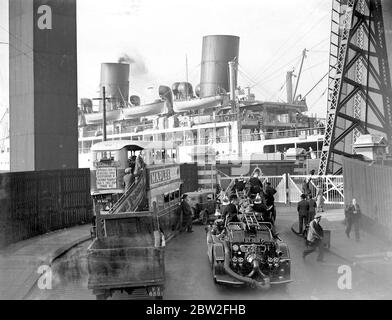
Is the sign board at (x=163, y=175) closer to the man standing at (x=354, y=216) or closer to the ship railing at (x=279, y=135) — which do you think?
the man standing at (x=354, y=216)

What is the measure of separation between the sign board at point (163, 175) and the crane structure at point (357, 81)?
7181 mm

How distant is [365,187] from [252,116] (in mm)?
24364

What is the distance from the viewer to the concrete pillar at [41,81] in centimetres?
998

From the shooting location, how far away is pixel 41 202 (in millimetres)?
14539

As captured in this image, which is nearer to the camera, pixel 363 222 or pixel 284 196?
pixel 363 222

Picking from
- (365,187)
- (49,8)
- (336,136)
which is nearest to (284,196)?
(336,136)

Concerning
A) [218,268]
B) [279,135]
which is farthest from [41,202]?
[279,135]

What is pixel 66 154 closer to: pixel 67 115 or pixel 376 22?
pixel 67 115

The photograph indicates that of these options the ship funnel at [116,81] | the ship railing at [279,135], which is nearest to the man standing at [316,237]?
the ship funnel at [116,81]

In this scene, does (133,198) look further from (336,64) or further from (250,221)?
(336,64)

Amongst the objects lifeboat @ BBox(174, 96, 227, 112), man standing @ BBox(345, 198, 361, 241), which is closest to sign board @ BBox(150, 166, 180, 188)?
man standing @ BBox(345, 198, 361, 241)

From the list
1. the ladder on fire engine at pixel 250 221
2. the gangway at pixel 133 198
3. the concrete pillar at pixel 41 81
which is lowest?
the ladder on fire engine at pixel 250 221
